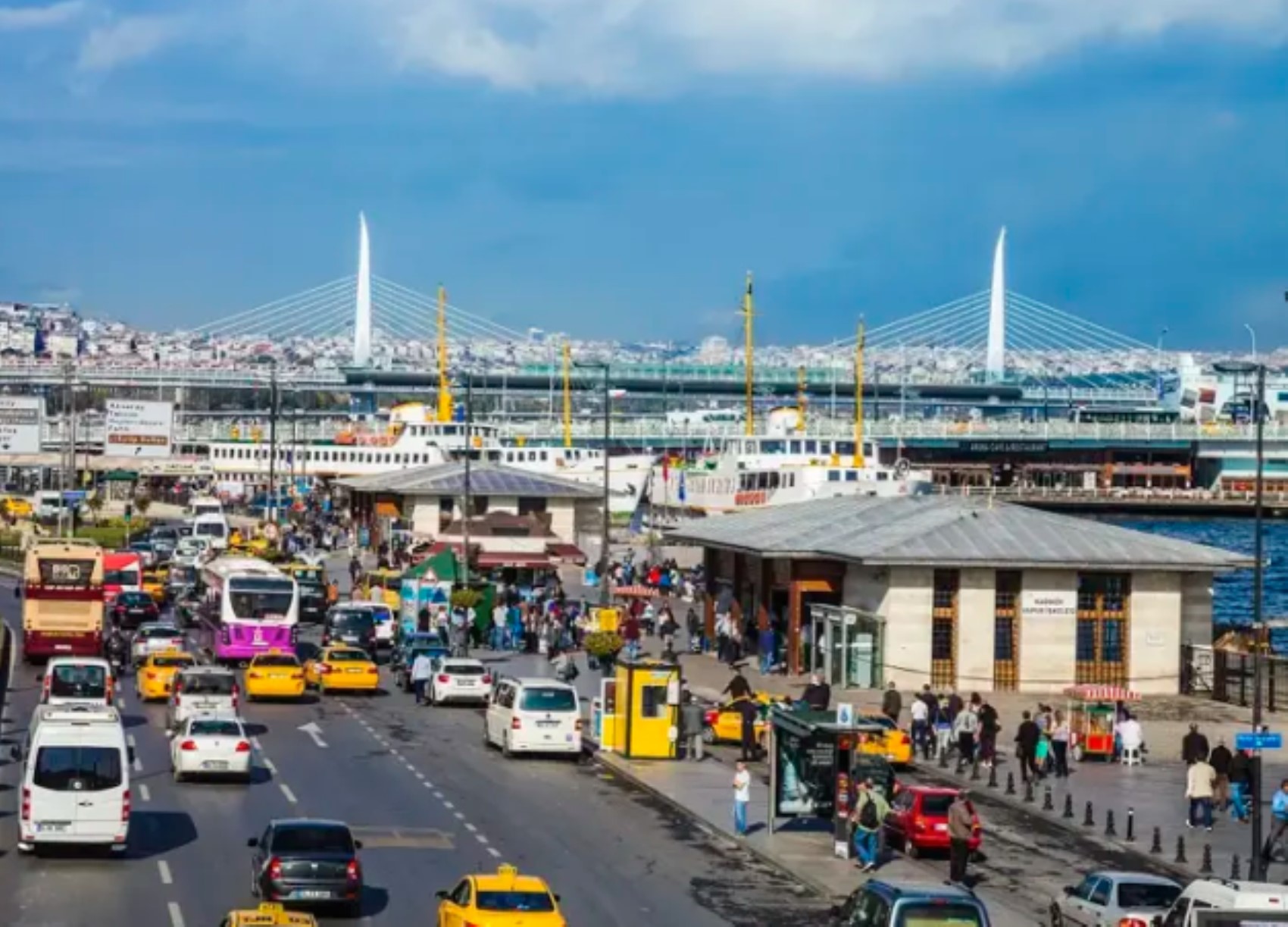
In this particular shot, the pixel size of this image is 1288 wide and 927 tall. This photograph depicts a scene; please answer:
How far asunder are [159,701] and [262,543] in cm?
4222

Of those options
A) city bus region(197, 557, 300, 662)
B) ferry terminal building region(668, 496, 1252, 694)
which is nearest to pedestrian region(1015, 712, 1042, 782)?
ferry terminal building region(668, 496, 1252, 694)

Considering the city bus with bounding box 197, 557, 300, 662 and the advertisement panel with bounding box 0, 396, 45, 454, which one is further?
the advertisement panel with bounding box 0, 396, 45, 454

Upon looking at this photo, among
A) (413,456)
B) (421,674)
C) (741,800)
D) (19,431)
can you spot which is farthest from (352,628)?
(413,456)

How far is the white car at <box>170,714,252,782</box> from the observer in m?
35.7

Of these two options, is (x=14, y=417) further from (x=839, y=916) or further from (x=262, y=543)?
(x=839, y=916)

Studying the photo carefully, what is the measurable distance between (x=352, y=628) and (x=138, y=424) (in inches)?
2112

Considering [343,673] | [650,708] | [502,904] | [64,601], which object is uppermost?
[64,601]

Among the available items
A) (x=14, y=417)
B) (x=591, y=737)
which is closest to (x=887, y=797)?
(x=591, y=737)

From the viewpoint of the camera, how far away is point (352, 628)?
195ft

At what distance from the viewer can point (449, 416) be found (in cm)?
17438

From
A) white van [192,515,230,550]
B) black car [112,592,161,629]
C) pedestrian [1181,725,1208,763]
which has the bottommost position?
pedestrian [1181,725,1208,763]

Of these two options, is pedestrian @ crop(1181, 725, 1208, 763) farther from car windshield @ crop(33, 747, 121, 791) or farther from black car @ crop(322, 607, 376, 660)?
black car @ crop(322, 607, 376, 660)

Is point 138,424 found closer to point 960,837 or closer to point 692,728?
point 692,728

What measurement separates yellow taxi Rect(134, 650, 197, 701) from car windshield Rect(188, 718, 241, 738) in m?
11.9
